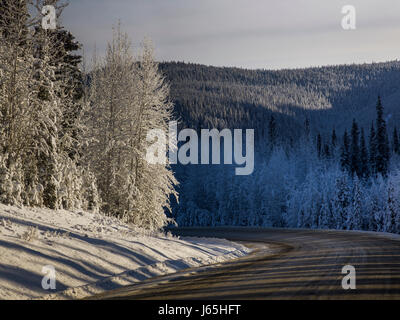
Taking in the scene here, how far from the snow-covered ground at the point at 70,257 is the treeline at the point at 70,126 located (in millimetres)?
1907

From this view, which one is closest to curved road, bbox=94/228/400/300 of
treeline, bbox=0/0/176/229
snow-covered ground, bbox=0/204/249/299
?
snow-covered ground, bbox=0/204/249/299

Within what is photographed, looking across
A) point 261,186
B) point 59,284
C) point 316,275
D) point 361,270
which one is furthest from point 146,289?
point 261,186

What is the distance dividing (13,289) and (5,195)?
22.2 ft

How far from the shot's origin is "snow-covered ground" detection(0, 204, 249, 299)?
874 centimetres

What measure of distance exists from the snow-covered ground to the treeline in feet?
6.26

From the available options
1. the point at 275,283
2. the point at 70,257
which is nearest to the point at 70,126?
the point at 70,257

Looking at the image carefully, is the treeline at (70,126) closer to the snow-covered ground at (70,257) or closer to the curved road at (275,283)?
the snow-covered ground at (70,257)

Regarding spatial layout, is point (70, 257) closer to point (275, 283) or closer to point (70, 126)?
point (275, 283)

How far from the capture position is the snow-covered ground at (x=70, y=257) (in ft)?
28.7

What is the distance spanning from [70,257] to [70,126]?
14.0m

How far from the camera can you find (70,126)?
77.5ft

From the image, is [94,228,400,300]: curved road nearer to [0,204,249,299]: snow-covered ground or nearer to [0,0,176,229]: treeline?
[0,204,249,299]: snow-covered ground

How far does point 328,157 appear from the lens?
9700 cm

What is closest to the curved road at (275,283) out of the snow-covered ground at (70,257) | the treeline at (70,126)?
the snow-covered ground at (70,257)
